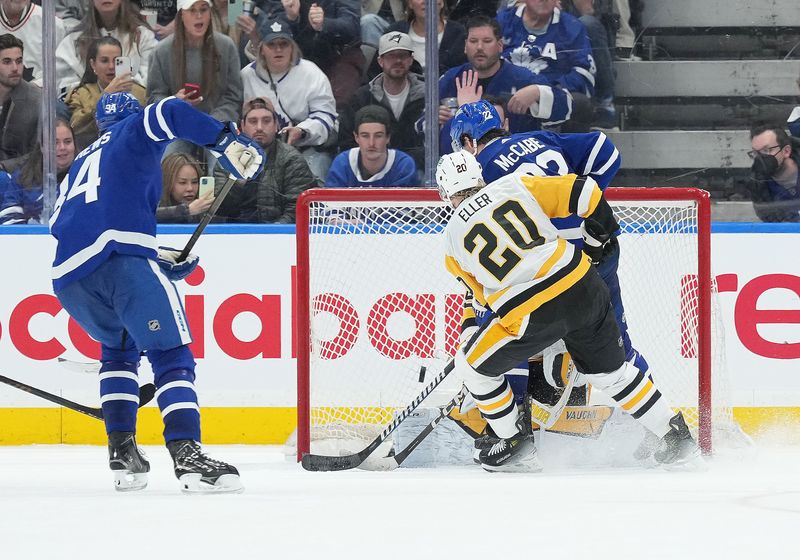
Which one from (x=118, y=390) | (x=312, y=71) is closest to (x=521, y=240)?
(x=118, y=390)

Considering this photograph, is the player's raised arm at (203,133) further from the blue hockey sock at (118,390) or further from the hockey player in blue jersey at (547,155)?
the hockey player in blue jersey at (547,155)

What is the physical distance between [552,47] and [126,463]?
2.40 metres

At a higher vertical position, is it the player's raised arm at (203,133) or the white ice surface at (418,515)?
the player's raised arm at (203,133)

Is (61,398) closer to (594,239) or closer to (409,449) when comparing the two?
(409,449)

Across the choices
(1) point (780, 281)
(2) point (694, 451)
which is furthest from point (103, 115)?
(1) point (780, 281)

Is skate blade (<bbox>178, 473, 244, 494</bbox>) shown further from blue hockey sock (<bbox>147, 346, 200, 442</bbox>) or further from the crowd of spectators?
the crowd of spectators

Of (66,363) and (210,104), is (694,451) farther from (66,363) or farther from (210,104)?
(210,104)

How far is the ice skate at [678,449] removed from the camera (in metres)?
3.57

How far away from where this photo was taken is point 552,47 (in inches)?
189

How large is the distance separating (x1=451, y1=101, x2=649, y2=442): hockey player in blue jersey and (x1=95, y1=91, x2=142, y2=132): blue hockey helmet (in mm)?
983

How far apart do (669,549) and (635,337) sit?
7.16 ft

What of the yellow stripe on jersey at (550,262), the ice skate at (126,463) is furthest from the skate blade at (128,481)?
the yellow stripe on jersey at (550,262)

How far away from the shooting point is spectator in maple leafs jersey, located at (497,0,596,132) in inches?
189

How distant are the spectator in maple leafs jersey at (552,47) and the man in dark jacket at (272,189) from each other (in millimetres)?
913
